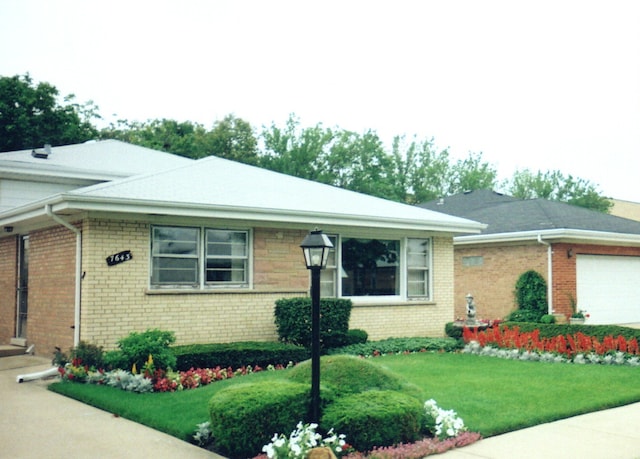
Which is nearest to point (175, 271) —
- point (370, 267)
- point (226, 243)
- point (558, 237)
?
point (226, 243)

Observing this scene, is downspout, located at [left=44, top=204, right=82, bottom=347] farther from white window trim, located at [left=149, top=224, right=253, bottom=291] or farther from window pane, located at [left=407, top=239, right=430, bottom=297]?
window pane, located at [left=407, top=239, right=430, bottom=297]

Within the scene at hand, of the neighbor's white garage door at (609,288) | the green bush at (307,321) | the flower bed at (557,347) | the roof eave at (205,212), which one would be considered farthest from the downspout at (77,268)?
the neighbor's white garage door at (609,288)

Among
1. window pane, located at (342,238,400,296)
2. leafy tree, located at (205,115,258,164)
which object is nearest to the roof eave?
window pane, located at (342,238,400,296)

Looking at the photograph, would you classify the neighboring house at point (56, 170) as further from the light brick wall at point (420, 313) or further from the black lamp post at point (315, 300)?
the black lamp post at point (315, 300)

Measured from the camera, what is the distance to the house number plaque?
40.2 feet

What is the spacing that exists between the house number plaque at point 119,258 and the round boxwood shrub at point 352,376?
18.0 ft

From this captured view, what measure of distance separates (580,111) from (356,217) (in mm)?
8617

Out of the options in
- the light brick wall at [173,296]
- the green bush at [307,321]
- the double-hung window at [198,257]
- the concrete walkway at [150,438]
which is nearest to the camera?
the concrete walkway at [150,438]

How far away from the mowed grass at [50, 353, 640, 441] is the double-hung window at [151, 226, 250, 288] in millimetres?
2839

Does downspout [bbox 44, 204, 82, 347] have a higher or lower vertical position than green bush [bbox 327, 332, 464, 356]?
higher

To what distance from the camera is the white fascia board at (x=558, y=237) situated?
784 inches

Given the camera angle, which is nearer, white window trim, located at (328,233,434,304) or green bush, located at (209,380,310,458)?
green bush, located at (209,380,310,458)

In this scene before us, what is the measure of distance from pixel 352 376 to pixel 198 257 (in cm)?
638

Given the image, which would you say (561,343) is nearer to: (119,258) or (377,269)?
(377,269)
